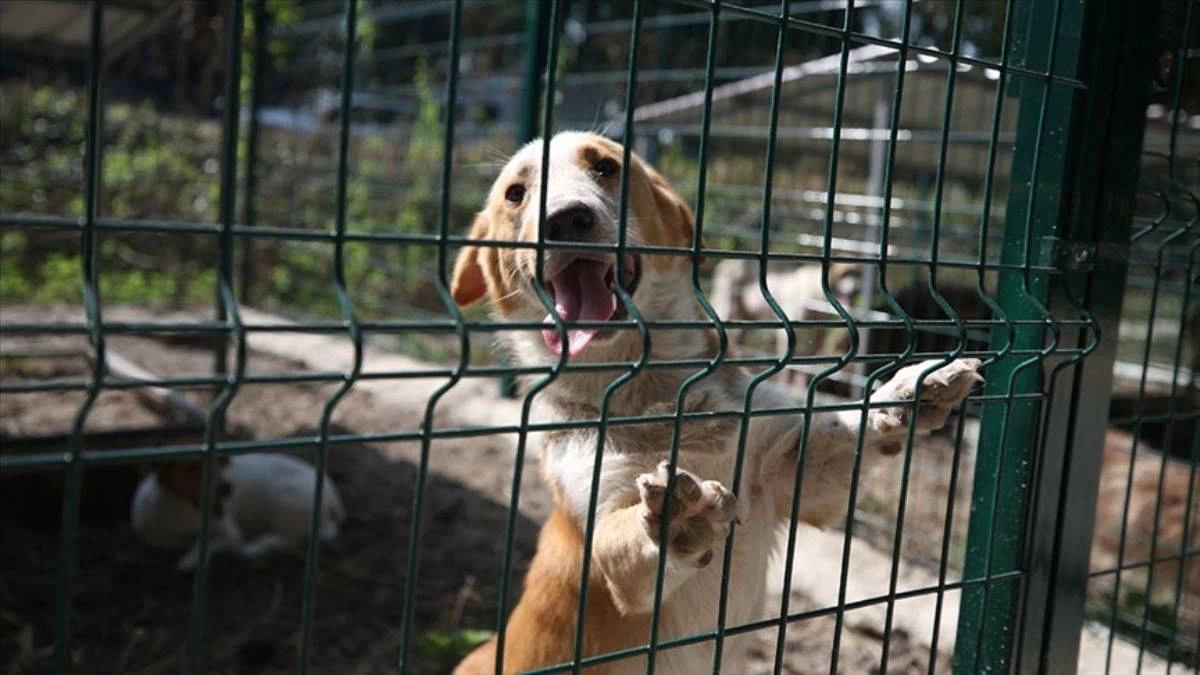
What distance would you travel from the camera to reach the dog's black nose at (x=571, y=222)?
190cm

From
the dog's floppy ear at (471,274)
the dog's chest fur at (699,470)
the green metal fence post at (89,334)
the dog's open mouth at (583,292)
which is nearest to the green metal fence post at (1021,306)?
the dog's chest fur at (699,470)

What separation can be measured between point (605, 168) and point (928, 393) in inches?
41.7

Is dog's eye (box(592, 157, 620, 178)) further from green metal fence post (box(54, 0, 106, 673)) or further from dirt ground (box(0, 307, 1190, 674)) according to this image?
green metal fence post (box(54, 0, 106, 673))

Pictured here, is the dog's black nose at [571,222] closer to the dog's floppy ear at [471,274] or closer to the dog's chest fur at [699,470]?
the dog's chest fur at [699,470]

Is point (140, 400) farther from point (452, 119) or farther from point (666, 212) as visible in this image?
point (452, 119)

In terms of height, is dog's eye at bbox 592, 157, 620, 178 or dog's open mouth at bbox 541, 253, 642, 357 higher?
dog's eye at bbox 592, 157, 620, 178

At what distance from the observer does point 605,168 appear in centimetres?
250

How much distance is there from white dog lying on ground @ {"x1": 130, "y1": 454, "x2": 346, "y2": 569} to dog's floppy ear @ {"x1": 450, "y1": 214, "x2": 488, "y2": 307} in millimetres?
1842

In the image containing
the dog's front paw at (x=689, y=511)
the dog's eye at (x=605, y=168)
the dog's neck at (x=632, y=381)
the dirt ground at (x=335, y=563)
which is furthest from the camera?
the dirt ground at (x=335, y=563)

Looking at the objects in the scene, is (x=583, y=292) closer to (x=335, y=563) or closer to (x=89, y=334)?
(x=89, y=334)

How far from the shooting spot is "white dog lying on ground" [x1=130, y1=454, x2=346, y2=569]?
425 centimetres

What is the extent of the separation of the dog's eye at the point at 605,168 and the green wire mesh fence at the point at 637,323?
35cm

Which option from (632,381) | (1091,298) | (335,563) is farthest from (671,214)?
(335,563)

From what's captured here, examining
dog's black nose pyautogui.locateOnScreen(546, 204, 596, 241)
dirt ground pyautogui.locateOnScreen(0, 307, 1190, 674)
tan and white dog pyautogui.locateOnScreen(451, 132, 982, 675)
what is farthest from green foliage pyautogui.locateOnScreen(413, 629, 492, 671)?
dog's black nose pyautogui.locateOnScreen(546, 204, 596, 241)
